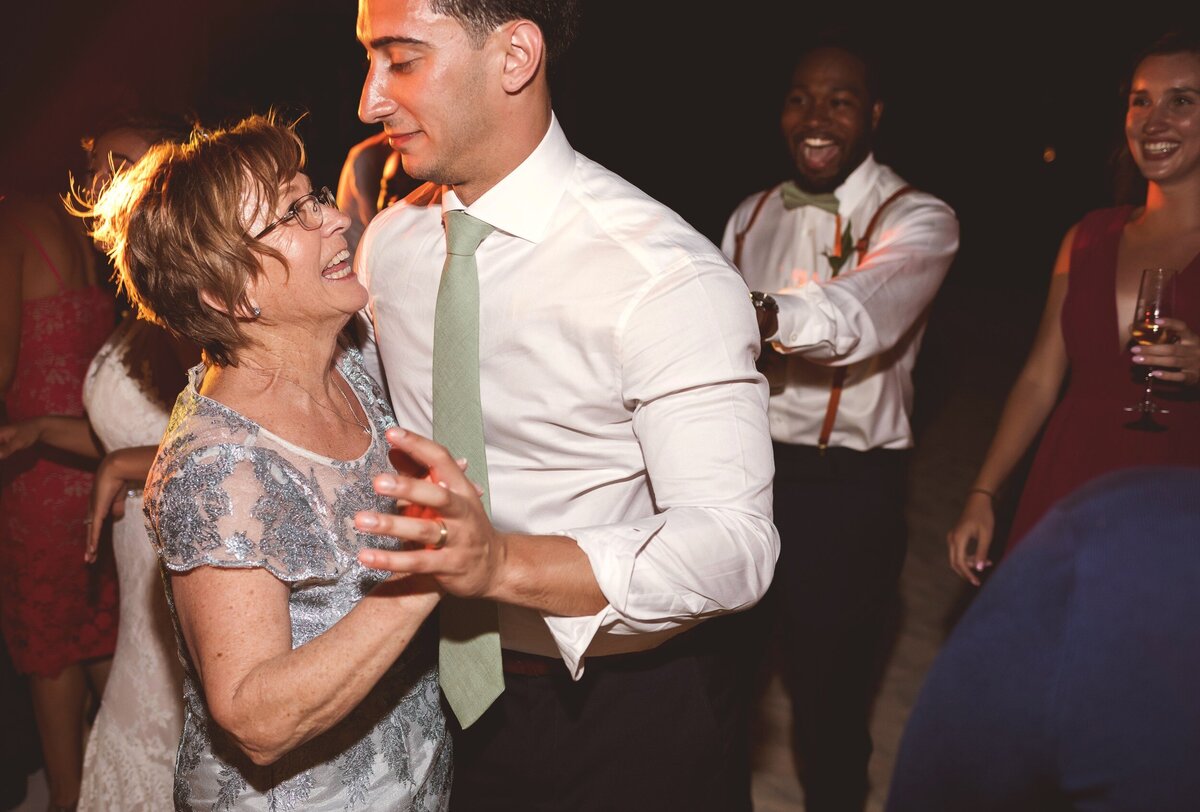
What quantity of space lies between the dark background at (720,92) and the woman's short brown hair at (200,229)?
3.62 ft

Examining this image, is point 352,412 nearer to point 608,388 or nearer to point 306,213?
point 306,213

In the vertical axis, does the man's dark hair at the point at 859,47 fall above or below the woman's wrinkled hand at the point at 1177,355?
above

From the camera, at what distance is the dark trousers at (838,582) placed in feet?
8.46

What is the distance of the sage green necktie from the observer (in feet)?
4.65

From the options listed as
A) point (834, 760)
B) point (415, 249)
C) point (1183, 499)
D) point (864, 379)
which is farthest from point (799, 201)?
point (1183, 499)

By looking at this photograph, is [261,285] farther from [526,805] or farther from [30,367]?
[30,367]

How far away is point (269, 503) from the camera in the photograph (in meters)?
1.30

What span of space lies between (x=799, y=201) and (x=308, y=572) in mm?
1913

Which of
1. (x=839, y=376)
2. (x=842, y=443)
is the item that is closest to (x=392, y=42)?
(x=839, y=376)

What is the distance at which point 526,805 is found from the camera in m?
1.65

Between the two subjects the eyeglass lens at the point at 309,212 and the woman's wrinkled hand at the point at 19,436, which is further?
the woman's wrinkled hand at the point at 19,436

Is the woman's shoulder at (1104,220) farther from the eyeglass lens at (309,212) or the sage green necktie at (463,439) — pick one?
the eyeglass lens at (309,212)

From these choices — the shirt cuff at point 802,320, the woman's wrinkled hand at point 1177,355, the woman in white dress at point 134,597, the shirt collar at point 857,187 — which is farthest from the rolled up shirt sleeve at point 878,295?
the woman in white dress at point 134,597

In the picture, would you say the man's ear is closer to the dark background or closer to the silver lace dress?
the silver lace dress
